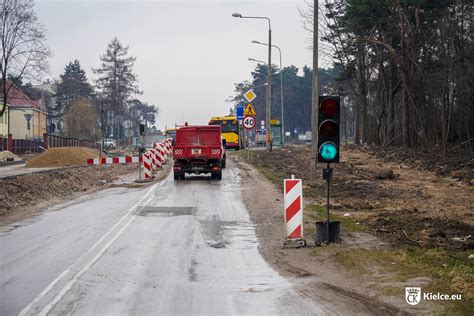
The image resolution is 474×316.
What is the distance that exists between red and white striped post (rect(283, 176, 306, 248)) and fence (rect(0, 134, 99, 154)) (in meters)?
46.0

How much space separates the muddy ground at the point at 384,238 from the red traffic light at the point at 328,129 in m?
2.11

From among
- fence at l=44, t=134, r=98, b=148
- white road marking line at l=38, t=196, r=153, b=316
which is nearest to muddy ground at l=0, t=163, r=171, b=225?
white road marking line at l=38, t=196, r=153, b=316

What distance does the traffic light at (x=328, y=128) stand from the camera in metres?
12.8

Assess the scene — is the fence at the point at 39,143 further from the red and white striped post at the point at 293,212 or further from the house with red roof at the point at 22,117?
the red and white striped post at the point at 293,212

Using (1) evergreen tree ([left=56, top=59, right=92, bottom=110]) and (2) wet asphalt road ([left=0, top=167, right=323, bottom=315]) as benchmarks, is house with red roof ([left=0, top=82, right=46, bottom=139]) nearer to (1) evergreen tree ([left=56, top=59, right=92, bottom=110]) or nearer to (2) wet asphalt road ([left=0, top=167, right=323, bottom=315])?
(1) evergreen tree ([left=56, top=59, right=92, bottom=110])

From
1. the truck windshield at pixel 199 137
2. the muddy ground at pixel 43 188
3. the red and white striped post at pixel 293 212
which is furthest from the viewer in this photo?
the truck windshield at pixel 199 137

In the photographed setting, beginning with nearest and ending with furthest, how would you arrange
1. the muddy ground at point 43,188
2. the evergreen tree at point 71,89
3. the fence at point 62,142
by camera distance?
1. the muddy ground at point 43,188
2. the fence at point 62,142
3. the evergreen tree at point 71,89

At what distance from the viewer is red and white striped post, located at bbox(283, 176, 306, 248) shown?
12930 mm

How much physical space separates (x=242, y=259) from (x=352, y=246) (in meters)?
2.15

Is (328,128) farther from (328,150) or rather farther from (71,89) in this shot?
(71,89)

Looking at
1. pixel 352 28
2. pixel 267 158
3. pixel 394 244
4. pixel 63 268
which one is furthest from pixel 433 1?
pixel 63 268

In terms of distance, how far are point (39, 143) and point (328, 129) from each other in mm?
61187

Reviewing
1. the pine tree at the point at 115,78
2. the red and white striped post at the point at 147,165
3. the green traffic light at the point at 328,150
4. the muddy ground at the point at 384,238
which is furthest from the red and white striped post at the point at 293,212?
the pine tree at the point at 115,78

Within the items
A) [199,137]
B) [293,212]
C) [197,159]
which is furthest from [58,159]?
[293,212]
